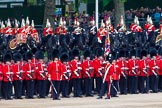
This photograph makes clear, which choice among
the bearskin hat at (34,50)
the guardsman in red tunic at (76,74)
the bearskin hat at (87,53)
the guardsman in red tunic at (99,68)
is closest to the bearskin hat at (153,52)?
the guardsman in red tunic at (99,68)

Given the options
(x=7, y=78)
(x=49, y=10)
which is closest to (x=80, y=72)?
(x=7, y=78)

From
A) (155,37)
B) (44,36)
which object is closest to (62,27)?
(44,36)

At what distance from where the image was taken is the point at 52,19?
51.9m

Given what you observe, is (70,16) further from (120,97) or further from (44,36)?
(120,97)

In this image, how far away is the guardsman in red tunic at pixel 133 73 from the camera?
40.4 meters

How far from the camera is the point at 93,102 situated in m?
37.8

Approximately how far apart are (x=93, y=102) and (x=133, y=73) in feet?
11.1

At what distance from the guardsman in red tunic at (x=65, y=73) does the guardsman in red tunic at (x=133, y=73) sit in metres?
2.43

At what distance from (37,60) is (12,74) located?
1098mm

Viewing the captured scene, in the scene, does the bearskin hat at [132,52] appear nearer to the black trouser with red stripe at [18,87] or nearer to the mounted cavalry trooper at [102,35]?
the mounted cavalry trooper at [102,35]

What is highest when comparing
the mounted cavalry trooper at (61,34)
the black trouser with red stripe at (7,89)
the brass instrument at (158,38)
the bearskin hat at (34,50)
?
the mounted cavalry trooper at (61,34)

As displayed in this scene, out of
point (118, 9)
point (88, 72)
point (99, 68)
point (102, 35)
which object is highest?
point (118, 9)

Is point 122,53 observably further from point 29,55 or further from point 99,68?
point 29,55

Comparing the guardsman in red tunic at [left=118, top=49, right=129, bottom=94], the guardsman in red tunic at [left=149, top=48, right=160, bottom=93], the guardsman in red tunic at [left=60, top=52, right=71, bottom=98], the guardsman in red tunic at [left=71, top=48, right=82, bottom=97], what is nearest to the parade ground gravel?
the guardsman in red tunic at [left=60, top=52, right=71, bottom=98]
